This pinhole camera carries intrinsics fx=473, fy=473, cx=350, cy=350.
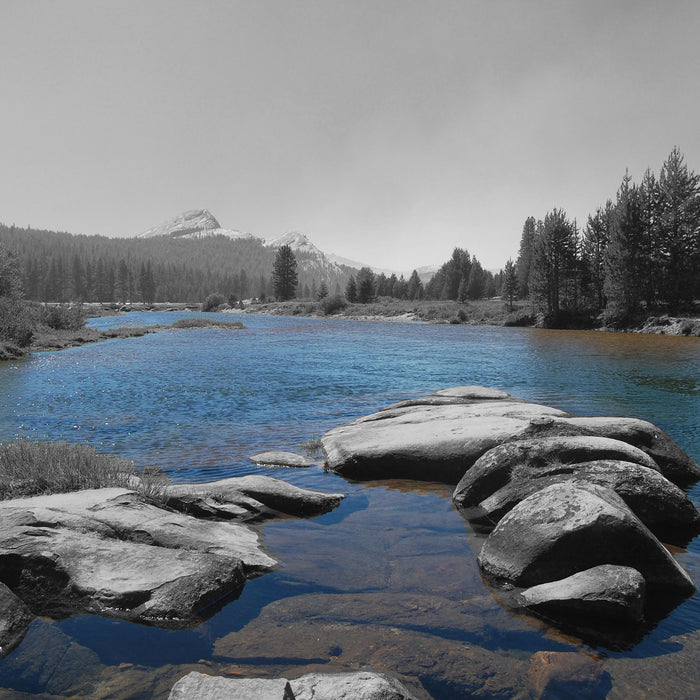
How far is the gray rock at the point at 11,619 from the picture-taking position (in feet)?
14.9

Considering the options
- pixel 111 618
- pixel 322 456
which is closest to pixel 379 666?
pixel 111 618

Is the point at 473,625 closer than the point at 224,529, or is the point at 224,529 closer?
the point at 473,625

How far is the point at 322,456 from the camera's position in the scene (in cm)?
1183

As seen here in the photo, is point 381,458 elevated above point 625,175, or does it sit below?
below

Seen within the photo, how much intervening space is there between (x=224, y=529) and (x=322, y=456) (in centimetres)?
502

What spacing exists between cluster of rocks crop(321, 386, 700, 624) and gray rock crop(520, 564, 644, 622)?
0.01 meters

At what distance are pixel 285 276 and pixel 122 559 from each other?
468 feet

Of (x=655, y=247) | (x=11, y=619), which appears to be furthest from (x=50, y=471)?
(x=655, y=247)

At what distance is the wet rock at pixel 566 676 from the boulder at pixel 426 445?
544cm

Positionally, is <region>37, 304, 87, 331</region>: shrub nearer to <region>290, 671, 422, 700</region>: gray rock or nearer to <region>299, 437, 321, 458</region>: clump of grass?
<region>299, 437, 321, 458</region>: clump of grass

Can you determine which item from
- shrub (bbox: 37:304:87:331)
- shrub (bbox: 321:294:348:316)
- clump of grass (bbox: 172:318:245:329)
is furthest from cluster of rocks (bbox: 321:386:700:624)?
shrub (bbox: 321:294:348:316)

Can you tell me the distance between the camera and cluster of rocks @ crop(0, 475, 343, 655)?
5.08 metres

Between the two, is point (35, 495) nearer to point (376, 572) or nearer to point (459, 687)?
point (376, 572)

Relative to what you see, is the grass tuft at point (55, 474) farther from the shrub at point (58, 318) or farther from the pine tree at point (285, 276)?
the pine tree at point (285, 276)
